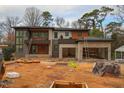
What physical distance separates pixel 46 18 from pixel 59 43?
5.92 ft

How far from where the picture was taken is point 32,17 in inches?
569

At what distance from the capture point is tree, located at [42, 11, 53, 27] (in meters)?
14.6

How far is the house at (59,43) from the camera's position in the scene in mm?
13952

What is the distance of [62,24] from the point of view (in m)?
15.6

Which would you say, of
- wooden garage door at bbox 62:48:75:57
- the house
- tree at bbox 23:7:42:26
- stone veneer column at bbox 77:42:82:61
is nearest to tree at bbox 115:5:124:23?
the house

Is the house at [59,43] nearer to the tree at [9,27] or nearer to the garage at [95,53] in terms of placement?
the garage at [95,53]

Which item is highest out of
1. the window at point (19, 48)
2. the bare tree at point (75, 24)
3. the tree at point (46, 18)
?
the tree at point (46, 18)

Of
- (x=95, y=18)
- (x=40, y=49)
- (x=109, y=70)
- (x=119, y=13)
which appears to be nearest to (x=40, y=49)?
(x=40, y=49)

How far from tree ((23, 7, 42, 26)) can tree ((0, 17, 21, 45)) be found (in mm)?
663

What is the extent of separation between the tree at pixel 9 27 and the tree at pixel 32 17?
0.66 m

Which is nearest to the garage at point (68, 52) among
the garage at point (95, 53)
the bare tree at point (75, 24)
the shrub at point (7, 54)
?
the garage at point (95, 53)

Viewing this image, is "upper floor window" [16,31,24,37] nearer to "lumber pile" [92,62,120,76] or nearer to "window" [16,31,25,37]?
"window" [16,31,25,37]

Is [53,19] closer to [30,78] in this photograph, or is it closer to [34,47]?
[34,47]
